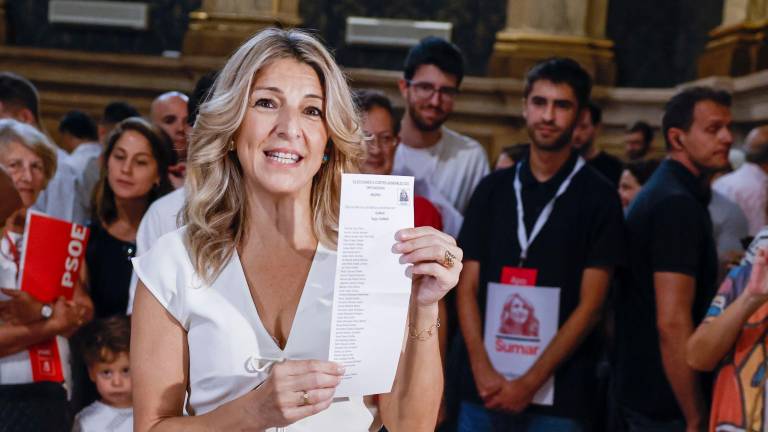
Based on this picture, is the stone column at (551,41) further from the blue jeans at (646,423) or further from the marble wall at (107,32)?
the blue jeans at (646,423)

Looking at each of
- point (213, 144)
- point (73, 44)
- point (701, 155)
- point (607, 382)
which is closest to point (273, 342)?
point (213, 144)

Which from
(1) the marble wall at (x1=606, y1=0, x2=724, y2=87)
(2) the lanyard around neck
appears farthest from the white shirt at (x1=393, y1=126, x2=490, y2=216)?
(1) the marble wall at (x1=606, y1=0, x2=724, y2=87)

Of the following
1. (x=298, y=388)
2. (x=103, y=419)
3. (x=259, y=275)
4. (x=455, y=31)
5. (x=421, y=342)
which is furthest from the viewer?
(x=455, y=31)

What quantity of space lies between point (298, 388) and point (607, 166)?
4.26m

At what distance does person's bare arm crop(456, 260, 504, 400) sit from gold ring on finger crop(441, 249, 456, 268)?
1946 mm

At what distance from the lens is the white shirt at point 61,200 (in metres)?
4.79

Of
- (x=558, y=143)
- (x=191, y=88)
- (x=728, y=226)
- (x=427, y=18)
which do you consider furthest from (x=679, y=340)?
(x=427, y=18)

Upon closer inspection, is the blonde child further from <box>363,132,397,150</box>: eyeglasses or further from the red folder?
<box>363,132,397,150</box>: eyeglasses

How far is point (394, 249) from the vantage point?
1.93 m

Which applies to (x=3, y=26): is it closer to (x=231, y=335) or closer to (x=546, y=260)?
(x=546, y=260)

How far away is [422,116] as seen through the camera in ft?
15.3

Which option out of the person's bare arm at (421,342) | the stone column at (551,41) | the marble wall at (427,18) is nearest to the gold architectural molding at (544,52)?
the stone column at (551,41)

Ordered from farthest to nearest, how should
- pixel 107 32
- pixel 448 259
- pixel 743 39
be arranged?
pixel 107 32 < pixel 743 39 < pixel 448 259

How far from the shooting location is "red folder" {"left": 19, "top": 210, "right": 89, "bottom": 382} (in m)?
3.54
